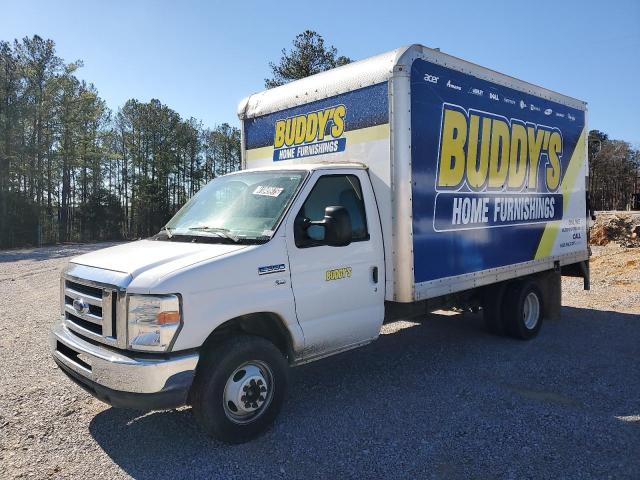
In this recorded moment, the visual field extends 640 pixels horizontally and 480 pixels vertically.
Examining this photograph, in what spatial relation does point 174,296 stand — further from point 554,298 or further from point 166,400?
point 554,298

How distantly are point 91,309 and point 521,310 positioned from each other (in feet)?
18.2

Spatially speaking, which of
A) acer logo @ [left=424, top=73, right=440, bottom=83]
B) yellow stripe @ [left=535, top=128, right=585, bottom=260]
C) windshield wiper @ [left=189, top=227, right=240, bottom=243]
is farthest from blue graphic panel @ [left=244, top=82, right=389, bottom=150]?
yellow stripe @ [left=535, top=128, right=585, bottom=260]

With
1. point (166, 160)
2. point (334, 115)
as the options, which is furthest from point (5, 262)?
point (166, 160)

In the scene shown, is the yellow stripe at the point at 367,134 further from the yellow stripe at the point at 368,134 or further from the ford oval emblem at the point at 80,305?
the ford oval emblem at the point at 80,305

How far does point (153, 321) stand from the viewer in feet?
11.3

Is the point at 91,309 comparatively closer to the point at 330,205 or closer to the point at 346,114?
the point at 330,205

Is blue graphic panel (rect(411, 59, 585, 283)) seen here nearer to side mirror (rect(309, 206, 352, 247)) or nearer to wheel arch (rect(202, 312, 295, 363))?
side mirror (rect(309, 206, 352, 247))

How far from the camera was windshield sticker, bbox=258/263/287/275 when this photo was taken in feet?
13.0

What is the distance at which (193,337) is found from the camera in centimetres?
357

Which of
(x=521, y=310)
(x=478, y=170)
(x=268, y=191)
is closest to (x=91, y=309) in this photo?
(x=268, y=191)

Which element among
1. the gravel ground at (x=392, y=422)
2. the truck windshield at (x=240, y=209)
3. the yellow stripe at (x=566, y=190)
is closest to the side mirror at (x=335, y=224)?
the truck windshield at (x=240, y=209)

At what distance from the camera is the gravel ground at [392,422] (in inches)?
143

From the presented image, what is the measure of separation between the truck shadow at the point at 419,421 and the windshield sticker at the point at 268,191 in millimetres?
2036

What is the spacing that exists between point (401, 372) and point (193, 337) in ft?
9.69
